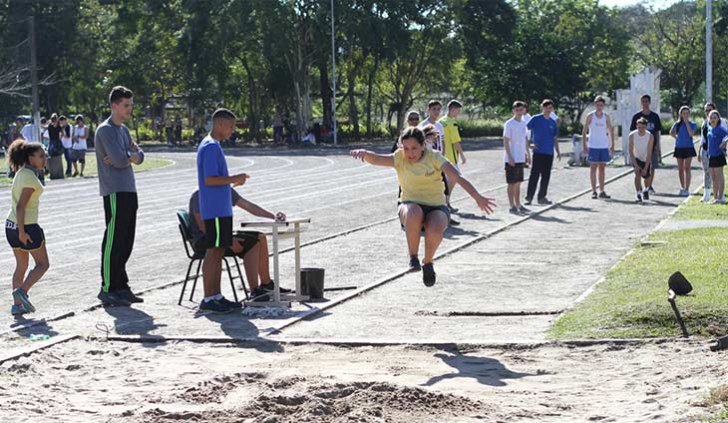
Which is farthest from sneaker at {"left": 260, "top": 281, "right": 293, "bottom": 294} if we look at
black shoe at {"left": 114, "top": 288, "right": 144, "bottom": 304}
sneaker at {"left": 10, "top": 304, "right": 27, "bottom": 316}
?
sneaker at {"left": 10, "top": 304, "right": 27, "bottom": 316}

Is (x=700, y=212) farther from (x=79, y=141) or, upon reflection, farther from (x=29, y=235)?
(x=79, y=141)

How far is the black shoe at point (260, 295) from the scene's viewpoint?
11205mm

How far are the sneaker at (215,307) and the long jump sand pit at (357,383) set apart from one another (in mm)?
1513

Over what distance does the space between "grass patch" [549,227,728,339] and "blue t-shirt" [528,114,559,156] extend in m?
8.45

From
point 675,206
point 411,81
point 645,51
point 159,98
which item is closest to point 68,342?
point 675,206

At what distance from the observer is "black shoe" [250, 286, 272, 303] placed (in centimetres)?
1120

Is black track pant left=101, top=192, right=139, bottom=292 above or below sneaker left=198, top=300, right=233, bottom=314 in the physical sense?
above

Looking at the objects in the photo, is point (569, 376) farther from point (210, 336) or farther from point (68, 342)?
point (68, 342)

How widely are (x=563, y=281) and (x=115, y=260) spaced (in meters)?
4.68

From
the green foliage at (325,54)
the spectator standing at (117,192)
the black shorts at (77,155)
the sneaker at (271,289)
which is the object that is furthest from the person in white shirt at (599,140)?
the green foliage at (325,54)

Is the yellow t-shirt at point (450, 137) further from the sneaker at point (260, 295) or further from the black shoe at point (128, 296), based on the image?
the black shoe at point (128, 296)

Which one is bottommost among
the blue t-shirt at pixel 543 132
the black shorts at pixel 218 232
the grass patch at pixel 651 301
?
the grass patch at pixel 651 301

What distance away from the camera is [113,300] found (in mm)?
11508

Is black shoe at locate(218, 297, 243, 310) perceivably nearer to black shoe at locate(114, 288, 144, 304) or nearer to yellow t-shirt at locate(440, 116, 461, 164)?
black shoe at locate(114, 288, 144, 304)
